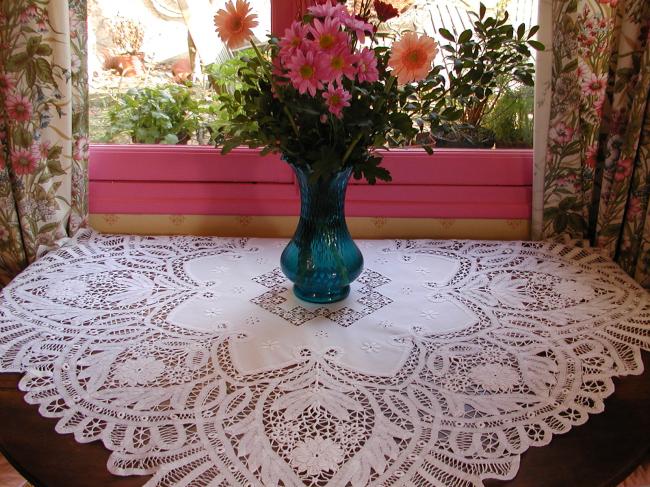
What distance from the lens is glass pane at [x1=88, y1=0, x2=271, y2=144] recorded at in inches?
61.6

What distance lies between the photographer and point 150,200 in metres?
1.55

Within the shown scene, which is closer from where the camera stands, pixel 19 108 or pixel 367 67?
pixel 367 67

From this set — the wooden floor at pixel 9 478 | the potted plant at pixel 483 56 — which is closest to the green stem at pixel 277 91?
the potted plant at pixel 483 56

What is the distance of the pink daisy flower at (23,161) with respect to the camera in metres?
1.37

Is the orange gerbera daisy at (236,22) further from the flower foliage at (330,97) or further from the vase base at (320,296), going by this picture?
the vase base at (320,296)

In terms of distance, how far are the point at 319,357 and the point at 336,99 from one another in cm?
42

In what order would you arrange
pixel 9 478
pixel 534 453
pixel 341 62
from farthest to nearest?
pixel 9 478, pixel 341 62, pixel 534 453

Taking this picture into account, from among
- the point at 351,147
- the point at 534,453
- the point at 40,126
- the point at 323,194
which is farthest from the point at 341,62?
the point at 40,126

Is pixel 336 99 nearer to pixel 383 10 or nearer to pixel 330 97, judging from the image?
pixel 330 97

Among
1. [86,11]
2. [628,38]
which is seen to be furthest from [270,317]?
[628,38]

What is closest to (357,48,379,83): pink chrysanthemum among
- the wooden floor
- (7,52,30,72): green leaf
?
(7,52,30,72): green leaf

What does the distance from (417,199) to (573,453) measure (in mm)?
866

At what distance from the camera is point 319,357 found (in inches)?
39.4

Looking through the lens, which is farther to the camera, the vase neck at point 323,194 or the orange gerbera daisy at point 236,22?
the vase neck at point 323,194
